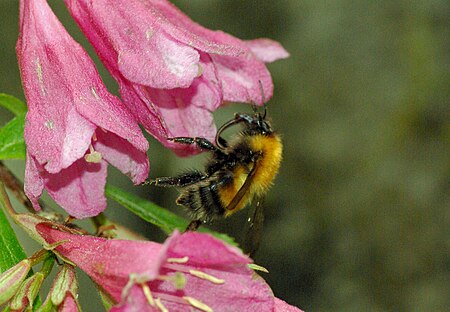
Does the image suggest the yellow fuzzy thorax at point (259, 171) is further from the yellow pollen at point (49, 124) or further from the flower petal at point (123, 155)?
the yellow pollen at point (49, 124)

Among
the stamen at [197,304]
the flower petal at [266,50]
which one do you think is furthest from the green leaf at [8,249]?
the flower petal at [266,50]

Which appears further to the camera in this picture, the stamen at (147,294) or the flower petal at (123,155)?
the flower petal at (123,155)

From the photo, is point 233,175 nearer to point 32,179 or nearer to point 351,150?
point 32,179

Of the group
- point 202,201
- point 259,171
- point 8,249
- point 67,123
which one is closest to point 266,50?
point 259,171

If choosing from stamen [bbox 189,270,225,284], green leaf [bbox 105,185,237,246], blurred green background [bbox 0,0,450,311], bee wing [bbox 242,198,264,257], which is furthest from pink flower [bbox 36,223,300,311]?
blurred green background [bbox 0,0,450,311]

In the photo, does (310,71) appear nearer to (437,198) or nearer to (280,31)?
(280,31)
